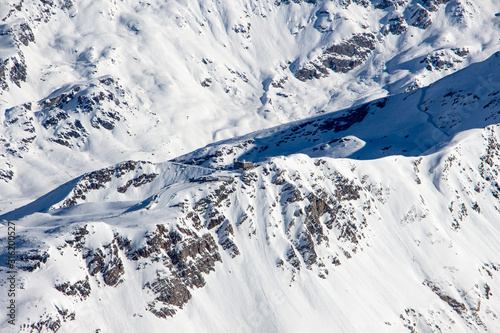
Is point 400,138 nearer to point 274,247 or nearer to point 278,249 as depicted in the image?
point 278,249

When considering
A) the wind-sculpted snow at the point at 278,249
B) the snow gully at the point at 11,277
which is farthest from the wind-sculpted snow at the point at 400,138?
the snow gully at the point at 11,277

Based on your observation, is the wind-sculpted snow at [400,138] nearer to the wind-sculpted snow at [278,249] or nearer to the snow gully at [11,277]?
the wind-sculpted snow at [278,249]

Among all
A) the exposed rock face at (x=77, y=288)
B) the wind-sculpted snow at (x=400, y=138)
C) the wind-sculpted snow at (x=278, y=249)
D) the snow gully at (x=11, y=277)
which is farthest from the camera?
the wind-sculpted snow at (x=400, y=138)

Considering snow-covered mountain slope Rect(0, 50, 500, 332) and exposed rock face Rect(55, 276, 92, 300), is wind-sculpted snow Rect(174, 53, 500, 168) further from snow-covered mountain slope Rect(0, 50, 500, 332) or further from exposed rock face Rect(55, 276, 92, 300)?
exposed rock face Rect(55, 276, 92, 300)

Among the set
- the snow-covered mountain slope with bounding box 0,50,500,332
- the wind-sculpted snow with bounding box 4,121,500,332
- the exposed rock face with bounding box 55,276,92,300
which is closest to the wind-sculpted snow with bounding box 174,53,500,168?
the snow-covered mountain slope with bounding box 0,50,500,332

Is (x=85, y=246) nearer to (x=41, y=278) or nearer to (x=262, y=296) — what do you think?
(x=41, y=278)

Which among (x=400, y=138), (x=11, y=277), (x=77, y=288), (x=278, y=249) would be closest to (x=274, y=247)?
(x=278, y=249)

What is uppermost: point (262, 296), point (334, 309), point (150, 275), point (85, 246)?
point (85, 246)

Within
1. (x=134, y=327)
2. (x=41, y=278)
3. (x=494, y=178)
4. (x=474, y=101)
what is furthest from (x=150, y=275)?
(x=474, y=101)
